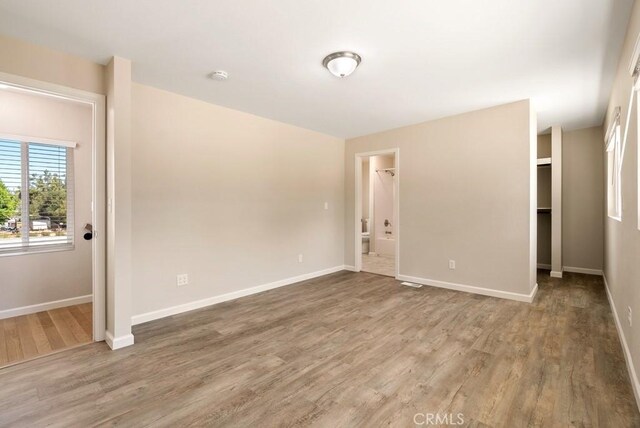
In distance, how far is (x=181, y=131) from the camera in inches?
134

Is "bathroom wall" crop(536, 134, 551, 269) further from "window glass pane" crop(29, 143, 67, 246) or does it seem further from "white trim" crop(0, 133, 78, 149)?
"window glass pane" crop(29, 143, 67, 246)

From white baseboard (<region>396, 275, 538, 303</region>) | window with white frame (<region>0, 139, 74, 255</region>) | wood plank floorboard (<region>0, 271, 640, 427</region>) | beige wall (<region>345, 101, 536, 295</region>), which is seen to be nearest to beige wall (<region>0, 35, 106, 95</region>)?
window with white frame (<region>0, 139, 74, 255</region>)

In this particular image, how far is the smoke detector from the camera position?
2869 millimetres

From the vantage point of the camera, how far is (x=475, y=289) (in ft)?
13.5

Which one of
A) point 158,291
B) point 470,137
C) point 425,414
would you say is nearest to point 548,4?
point 470,137

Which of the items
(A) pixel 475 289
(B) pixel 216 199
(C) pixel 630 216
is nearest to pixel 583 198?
(A) pixel 475 289

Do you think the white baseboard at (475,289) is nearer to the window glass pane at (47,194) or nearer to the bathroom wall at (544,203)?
the bathroom wall at (544,203)

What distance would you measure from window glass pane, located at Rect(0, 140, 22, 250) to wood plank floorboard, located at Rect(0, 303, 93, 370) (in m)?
0.89

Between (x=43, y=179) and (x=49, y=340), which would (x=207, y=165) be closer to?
(x=43, y=179)

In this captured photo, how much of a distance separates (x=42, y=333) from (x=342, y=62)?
3.70m

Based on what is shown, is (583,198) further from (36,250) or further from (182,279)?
(36,250)

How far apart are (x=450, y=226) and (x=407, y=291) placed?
1.12 metres

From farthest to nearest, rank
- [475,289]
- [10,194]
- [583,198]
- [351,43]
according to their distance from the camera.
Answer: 1. [583,198]
2. [475,289]
3. [10,194]
4. [351,43]

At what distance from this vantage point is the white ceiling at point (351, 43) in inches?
78.5
